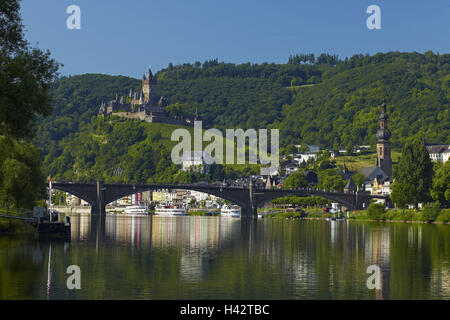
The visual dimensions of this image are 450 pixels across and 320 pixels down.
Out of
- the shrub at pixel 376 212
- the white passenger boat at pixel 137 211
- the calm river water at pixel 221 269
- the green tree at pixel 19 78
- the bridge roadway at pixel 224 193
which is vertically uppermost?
the green tree at pixel 19 78

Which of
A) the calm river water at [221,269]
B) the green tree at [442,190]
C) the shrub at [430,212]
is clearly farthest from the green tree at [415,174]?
the calm river water at [221,269]

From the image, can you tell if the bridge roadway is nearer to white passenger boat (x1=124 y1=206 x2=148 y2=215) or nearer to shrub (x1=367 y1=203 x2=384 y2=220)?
shrub (x1=367 y1=203 x2=384 y2=220)

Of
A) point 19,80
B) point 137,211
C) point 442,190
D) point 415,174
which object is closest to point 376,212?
point 415,174

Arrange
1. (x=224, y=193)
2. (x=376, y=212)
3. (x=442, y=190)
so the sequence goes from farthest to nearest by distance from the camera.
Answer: (x=224, y=193) < (x=376, y=212) < (x=442, y=190)

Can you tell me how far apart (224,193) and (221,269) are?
105720 millimetres

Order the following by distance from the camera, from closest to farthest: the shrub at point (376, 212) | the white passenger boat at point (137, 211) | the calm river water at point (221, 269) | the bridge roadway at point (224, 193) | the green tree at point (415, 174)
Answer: the calm river water at point (221, 269), the green tree at point (415, 174), the shrub at point (376, 212), the bridge roadway at point (224, 193), the white passenger boat at point (137, 211)

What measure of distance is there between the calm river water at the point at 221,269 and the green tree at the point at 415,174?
5112cm

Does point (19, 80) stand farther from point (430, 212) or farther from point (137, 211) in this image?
point (137, 211)

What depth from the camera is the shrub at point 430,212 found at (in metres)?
107

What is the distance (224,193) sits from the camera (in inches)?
5802

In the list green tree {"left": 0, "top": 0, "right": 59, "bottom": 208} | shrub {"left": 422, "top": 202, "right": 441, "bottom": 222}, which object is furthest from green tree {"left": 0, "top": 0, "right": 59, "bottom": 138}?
shrub {"left": 422, "top": 202, "right": 441, "bottom": 222}

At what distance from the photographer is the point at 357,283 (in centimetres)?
3619

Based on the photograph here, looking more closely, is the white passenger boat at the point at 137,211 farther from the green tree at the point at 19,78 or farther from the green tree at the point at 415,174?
the green tree at the point at 19,78
